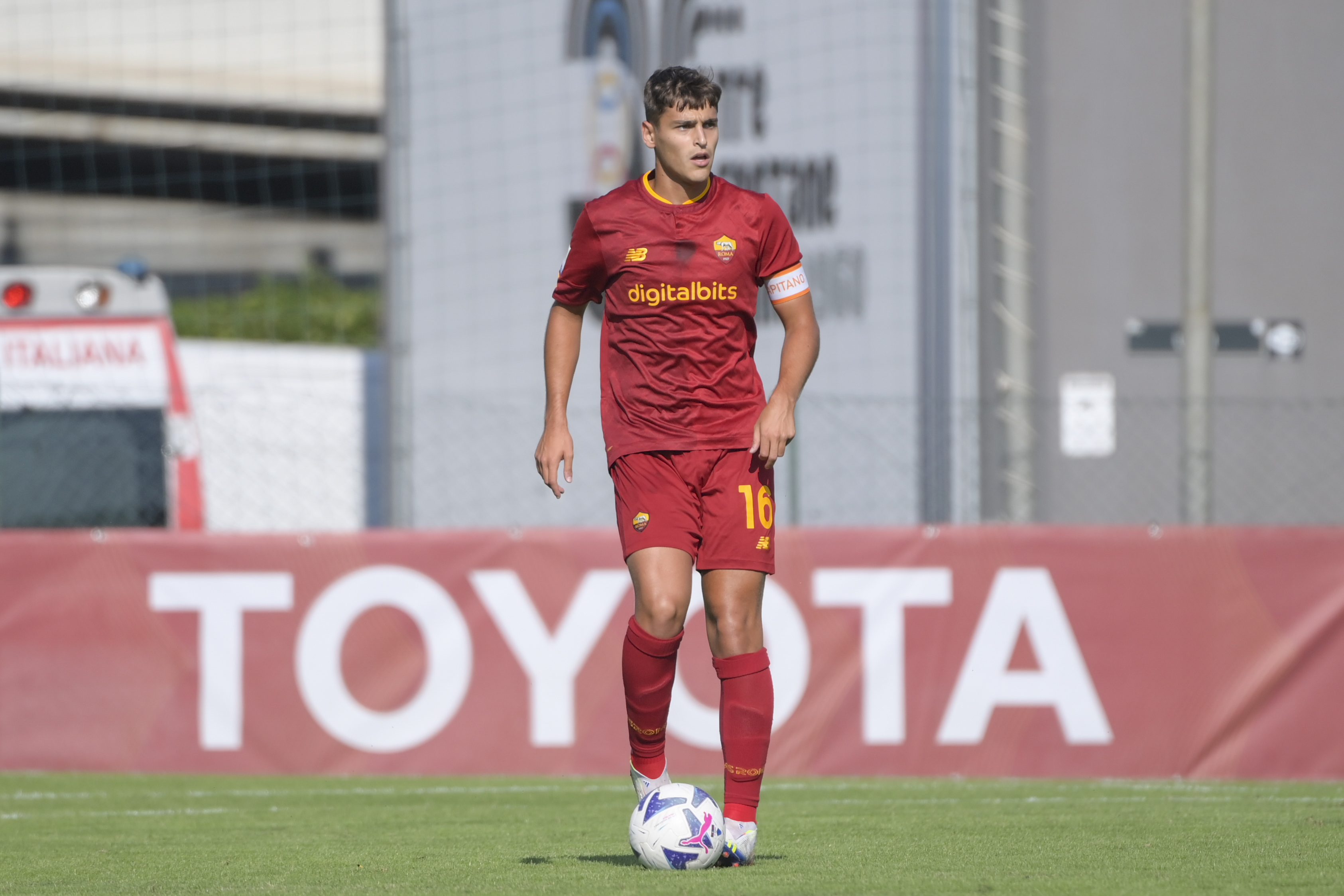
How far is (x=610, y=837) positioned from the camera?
544cm

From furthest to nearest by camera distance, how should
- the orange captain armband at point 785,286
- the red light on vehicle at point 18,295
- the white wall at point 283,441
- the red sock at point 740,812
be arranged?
the white wall at point 283,441
the red light on vehicle at point 18,295
the orange captain armband at point 785,286
the red sock at point 740,812

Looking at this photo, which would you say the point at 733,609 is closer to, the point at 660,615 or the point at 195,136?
the point at 660,615

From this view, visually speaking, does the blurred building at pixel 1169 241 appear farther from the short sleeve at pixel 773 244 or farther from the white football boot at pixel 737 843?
the white football boot at pixel 737 843

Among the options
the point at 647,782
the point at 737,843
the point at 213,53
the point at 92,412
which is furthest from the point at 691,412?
the point at 213,53

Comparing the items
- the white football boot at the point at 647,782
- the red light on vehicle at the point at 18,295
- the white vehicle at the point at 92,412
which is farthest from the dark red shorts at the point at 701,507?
the red light on vehicle at the point at 18,295

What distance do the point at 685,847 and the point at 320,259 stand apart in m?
24.3

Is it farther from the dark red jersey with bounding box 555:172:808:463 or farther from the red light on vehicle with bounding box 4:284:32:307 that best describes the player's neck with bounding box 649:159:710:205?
the red light on vehicle with bounding box 4:284:32:307

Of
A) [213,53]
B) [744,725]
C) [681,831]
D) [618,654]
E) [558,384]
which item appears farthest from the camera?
[213,53]

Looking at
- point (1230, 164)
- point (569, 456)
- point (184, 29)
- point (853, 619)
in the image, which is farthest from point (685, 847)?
point (184, 29)

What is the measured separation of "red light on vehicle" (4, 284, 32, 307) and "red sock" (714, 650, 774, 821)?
6594 millimetres

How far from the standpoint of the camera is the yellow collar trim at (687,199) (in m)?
4.71

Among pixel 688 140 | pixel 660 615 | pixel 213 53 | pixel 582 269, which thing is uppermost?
pixel 213 53

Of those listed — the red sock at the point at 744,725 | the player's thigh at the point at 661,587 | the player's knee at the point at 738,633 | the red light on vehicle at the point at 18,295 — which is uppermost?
the red light on vehicle at the point at 18,295

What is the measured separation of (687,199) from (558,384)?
0.58 metres
